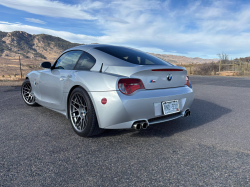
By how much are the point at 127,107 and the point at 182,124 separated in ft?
5.31

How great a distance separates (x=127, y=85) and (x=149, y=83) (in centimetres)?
35

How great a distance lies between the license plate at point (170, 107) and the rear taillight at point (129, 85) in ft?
1.56

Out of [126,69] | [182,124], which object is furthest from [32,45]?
[126,69]

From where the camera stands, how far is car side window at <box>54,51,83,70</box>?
3.74 m

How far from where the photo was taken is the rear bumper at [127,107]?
271 cm

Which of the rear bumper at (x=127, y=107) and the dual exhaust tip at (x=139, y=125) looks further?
the dual exhaust tip at (x=139, y=125)

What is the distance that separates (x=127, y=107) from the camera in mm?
2709

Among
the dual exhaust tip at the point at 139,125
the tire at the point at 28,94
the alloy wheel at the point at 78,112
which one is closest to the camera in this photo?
the dual exhaust tip at the point at 139,125

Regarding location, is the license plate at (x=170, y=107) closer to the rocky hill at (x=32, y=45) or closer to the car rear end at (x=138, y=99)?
the car rear end at (x=138, y=99)

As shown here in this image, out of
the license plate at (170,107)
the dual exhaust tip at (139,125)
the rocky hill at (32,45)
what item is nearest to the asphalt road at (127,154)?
A: the dual exhaust tip at (139,125)

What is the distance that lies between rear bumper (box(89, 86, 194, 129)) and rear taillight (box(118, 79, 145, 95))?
0.19ft

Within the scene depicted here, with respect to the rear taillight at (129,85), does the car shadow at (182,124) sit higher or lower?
lower

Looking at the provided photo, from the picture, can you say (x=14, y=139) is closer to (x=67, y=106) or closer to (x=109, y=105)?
(x=67, y=106)

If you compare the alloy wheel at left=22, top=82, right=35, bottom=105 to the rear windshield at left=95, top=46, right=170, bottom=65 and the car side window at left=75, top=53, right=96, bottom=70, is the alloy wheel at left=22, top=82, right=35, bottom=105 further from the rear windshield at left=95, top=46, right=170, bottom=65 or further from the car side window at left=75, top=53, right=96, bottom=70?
the rear windshield at left=95, top=46, right=170, bottom=65
